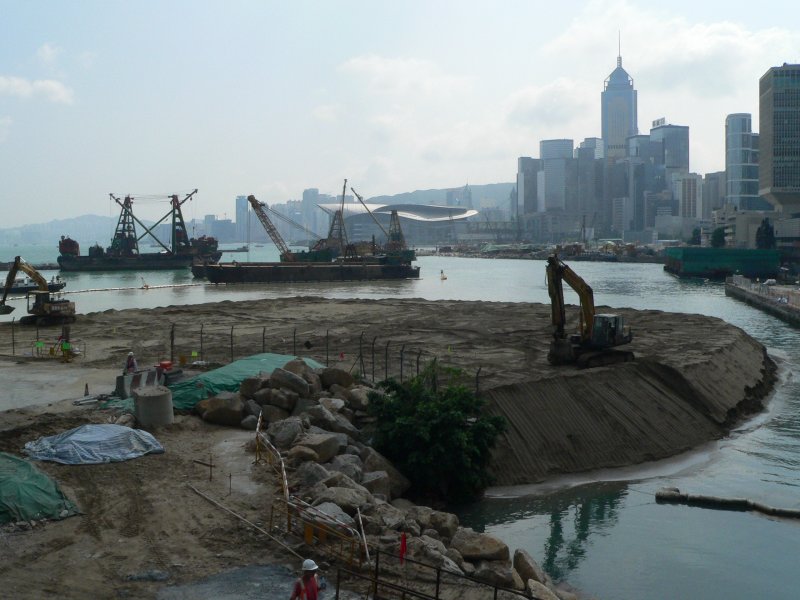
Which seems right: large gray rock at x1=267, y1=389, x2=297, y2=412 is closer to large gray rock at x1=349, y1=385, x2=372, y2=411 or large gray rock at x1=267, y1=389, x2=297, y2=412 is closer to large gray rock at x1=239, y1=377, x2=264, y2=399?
large gray rock at x1=239, y1=377, x2=264, y2=399

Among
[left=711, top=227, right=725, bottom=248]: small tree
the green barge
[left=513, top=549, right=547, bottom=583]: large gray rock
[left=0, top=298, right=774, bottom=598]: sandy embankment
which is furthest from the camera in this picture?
[left=711, top=227, right=725, bottom=248]: small tree

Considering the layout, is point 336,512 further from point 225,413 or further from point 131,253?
point 131,253

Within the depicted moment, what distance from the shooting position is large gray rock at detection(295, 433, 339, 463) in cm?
1706

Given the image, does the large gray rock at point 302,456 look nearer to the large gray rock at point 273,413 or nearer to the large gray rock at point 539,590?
the large gray rock at point 273,413

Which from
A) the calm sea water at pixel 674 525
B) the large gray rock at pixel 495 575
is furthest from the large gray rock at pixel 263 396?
the large gray rock at pixel 495 575

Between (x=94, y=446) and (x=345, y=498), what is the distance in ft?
17.7

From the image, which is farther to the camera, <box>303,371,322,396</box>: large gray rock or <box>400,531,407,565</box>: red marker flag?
<box>303,371,322,396</box>: large gray rock

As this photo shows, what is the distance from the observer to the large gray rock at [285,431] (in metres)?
17.8

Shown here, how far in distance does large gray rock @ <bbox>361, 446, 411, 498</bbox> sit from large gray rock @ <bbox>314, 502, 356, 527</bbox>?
4.25 meters

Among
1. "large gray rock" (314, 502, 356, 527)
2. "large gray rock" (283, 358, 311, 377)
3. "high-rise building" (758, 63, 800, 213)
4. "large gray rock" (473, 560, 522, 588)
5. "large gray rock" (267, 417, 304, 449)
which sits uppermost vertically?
"high-rise building" (758, 63, 800, 213)

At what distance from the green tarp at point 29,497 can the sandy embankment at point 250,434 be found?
0.32 meters

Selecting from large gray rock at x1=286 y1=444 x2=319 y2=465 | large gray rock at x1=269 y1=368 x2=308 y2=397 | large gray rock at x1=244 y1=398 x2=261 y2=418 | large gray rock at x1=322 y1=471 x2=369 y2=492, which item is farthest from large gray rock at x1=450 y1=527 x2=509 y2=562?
large gray rock at x1=269 y1=368 x2=308 y2=397

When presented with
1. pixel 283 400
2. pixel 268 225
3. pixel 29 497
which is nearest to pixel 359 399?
pixel 283 400

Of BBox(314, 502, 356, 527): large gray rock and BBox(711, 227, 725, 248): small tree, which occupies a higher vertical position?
BBox(711, 227, 725, 248): small tree
